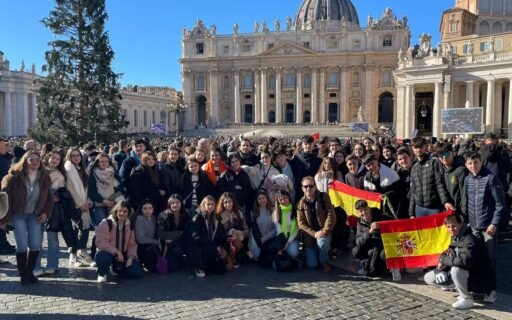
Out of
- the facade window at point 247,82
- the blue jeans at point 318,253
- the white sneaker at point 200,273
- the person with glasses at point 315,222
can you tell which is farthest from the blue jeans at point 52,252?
the facade window at point 247,82

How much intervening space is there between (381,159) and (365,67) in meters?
64.8

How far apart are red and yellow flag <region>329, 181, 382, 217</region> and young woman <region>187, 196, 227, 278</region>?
8.00 ft

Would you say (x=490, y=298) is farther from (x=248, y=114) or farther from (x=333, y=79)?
(x=248, y=114)

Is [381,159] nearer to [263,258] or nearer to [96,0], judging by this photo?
[263,258]

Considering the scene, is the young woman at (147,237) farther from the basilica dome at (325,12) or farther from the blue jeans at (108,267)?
the basilica dome at (325,12)

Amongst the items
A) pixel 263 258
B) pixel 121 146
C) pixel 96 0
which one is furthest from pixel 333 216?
pixel 96 0

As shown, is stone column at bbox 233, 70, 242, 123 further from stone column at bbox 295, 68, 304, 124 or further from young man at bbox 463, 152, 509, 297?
young man at bbox 463, 152, 509, 297

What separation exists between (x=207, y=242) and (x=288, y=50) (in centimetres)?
6854

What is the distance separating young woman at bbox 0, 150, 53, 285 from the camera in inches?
272

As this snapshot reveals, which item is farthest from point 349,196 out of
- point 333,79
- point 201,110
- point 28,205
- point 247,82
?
point 201,110

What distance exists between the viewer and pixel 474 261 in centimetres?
616

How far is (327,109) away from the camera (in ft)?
243

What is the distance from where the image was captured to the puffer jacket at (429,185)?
24.2ft

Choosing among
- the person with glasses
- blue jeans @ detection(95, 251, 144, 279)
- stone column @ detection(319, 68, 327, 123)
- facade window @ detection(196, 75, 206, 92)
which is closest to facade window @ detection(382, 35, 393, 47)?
stone column @ detection(319, 68, 327, 123)
